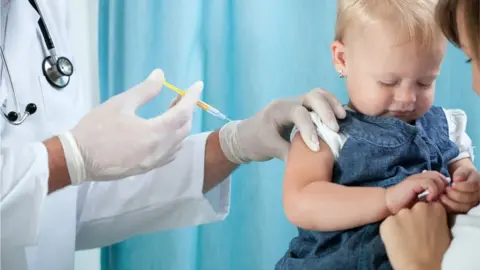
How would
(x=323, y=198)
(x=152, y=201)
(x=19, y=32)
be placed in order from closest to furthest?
(x=323, y=198) < (x=19, y=32) < (x=152, y=201)

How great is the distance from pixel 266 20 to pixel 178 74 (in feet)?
0.90

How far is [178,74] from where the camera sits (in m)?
1.58

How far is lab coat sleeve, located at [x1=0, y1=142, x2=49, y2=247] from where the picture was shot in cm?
100

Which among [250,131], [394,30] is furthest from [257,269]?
[394,30]

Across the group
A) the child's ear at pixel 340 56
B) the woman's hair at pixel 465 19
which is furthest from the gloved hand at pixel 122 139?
the woman's hair at pixel 465 19

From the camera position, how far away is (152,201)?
4.62 feet

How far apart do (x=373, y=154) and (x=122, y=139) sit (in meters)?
0.46

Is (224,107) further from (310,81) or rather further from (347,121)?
(347,121)

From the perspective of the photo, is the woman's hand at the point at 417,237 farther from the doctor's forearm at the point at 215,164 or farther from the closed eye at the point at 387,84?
the doctor's forearm at the point at 215,164

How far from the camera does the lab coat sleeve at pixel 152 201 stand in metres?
1.41

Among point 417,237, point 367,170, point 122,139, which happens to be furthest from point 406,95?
point 122,139

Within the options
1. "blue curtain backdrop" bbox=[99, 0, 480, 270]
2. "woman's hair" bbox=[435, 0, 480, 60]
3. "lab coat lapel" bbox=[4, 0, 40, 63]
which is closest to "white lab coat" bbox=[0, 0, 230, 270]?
"lab coat lapel" bbox=[4, 0, 40, 63]

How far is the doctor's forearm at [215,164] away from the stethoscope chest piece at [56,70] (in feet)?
1.20

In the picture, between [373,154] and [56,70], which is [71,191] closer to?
[56,70]
